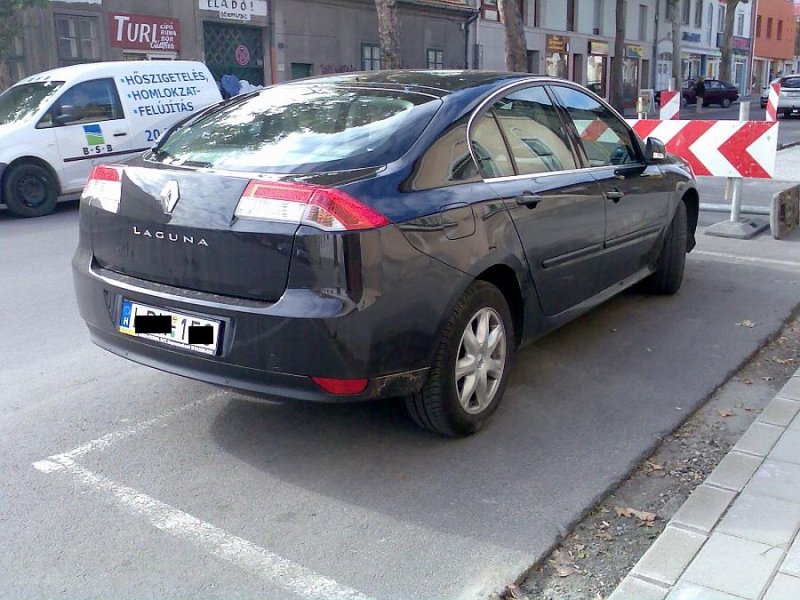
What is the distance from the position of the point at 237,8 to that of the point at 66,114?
1381cm

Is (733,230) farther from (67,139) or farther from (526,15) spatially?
(526,15)

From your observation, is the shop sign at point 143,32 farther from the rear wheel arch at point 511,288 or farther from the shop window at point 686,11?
the shop window at point 686,11

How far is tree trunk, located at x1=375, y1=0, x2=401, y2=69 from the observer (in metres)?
21.6

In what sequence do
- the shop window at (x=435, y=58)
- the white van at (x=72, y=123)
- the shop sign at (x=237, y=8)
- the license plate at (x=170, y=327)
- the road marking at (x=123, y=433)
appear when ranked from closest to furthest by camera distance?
the license plate at (x=170, y=327)
the road marking at (x=123, y=433)
the white van at (x=72, y=123)
the shop sign at (x=237, y=8)
the shop window at (x=435, y=58)

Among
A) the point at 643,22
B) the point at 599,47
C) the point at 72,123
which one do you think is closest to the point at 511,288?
the point at 72,123

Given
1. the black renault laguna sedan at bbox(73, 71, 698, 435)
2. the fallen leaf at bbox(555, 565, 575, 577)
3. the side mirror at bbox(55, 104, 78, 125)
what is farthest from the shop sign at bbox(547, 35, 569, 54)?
the fallen leaf at bbox(555, 565, 575, 577)

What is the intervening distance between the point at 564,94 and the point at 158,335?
2.82 meters

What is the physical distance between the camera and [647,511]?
3.42 m

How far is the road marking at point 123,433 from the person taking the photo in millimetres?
3810

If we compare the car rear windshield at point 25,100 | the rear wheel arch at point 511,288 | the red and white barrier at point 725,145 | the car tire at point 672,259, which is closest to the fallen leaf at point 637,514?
the rear wheel arch at point 511,288

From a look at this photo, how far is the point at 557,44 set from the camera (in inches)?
1608

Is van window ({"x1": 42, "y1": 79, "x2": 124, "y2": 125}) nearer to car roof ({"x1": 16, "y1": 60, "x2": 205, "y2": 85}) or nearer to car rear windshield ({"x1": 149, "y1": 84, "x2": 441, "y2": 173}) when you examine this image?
car roof ({"x1": 16, "y1": 60, "x2": 205, "y2": 85})

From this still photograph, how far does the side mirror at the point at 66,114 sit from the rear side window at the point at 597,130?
8.14 meters

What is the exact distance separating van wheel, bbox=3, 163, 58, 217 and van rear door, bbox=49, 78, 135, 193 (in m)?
0.24
